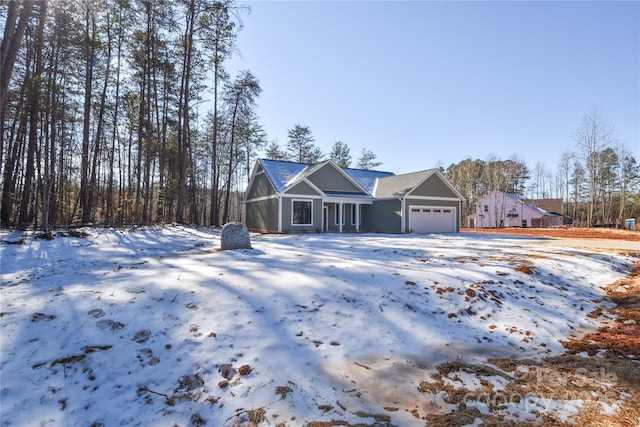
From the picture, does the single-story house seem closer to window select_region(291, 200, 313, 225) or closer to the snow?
window select_region(291, 200, 313, 225)

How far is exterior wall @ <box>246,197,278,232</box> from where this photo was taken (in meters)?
16.6

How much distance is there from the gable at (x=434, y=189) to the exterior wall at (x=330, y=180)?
360cm

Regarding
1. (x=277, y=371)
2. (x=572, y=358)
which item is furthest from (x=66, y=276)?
(x=572, y=358)

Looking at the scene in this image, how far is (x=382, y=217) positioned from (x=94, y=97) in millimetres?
16866

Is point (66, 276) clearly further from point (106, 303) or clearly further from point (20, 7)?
point (20, 7)

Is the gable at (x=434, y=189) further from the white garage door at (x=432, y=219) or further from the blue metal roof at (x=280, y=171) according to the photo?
the blue metal roof at (x=280, y=171)

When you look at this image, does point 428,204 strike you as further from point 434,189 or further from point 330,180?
point 330,180

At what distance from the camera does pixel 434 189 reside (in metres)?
19.3

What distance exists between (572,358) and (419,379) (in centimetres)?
171

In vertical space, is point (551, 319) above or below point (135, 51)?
below

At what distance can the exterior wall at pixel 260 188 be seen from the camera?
1752cm

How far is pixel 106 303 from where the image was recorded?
3.67 meters

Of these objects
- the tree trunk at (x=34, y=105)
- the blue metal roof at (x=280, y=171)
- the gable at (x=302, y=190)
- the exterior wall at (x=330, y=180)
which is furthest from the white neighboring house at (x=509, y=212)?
the tree trunk at (x=34, y=105)

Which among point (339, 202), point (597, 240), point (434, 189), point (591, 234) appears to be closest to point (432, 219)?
point (434, 189)
